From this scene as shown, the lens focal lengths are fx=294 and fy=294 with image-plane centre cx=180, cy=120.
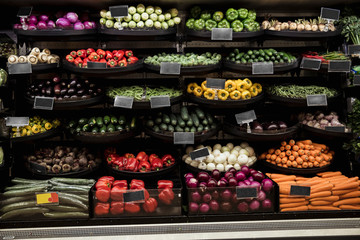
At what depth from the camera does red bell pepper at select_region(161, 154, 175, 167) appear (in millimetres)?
3238

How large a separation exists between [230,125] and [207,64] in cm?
74

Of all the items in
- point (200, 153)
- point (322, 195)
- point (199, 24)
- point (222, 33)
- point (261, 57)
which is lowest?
point (322, 195)

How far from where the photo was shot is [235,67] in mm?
3129

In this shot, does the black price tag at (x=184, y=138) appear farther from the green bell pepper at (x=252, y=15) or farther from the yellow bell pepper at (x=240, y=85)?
the green bell pepper at (x=252, y=15)

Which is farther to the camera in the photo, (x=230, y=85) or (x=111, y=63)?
(x=230, y=85)

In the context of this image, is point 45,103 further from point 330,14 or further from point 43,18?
point 330,14

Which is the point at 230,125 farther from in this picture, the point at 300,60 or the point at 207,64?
the point at 300,60

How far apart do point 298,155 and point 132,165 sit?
6.15 feet

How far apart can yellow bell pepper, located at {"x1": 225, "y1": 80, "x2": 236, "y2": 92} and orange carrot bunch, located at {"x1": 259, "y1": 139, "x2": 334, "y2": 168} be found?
90 centimetres

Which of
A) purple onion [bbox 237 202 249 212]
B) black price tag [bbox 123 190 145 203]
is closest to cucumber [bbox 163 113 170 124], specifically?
black price tag [bbox 123 190 145 203]

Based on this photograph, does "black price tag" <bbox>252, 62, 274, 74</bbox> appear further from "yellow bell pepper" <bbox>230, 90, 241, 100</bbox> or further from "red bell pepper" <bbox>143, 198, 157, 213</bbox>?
"red bell pepper" <bbox>143, 198, 157, 213</bbox>

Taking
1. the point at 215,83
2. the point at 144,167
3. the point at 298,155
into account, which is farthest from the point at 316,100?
the point at 144,167

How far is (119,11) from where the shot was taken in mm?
2992

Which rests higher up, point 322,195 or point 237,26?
point 237,26
